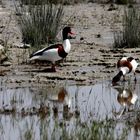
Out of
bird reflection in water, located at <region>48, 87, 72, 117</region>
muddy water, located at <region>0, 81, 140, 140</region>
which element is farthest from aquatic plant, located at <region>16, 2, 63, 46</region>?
bird reflection in water, located at <region>48, 87, 72, 117</region>

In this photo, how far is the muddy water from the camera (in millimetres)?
9156

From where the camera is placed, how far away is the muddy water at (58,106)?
9.16m

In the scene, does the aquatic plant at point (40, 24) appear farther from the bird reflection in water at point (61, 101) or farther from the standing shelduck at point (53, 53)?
the bird reflection in water at point (61, 101)

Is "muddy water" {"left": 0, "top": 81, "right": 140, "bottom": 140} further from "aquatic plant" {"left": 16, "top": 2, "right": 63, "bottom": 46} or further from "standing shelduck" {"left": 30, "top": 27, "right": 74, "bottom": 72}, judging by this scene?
"aquatic plant" {"left": 16, "top": 2, "right": 63, "bottom": 46}

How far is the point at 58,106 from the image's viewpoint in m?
10.7

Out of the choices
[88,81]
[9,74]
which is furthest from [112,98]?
[9,74]

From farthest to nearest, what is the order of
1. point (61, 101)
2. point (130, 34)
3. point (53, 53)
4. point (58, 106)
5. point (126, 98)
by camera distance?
point (130, 34) < point (53, 53) < point (126, 98) < point (61, 101) < point (58, 106)

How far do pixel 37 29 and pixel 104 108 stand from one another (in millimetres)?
5446

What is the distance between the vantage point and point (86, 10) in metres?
22.6

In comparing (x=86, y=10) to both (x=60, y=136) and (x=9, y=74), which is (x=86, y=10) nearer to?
(x=9, y=74)

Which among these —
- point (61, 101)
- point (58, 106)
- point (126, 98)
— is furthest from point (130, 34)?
point (58, 106)

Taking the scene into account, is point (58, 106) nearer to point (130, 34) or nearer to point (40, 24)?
point (40, 24)

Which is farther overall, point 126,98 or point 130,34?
point 130,34

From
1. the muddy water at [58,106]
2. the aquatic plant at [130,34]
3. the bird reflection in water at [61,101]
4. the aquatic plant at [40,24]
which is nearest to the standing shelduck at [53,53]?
the muddy water at [58,106]
